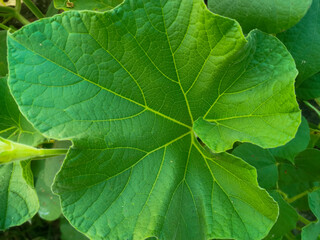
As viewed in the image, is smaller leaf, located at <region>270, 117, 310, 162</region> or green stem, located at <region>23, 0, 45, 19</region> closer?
smaller leaf, located at <region>270, 117, 310, 162</region>

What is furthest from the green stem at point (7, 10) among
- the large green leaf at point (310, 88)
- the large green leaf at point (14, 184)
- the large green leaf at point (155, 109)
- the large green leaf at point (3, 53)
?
the large green leaf at point (310, 88)

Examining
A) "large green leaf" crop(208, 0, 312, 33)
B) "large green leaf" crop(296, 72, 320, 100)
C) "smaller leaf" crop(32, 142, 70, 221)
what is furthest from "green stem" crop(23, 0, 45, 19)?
"large green leaf" crop(296, 72, 320, 100)

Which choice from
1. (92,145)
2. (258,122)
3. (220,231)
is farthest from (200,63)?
(220,231)

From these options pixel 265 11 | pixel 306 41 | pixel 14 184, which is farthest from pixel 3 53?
pixel 306 41

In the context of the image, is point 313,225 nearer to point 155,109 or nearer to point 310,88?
point 310,88

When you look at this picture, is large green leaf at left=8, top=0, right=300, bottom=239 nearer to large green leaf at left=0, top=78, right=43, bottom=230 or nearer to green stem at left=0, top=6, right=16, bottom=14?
large green leaf at left=0, top=78, right=43, bottom=230

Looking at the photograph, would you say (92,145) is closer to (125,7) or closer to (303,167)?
(125,7)
